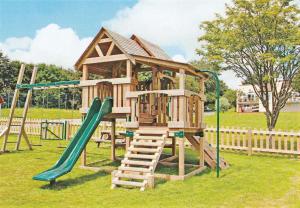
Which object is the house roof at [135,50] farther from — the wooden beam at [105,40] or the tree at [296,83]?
the tree at [296,83]

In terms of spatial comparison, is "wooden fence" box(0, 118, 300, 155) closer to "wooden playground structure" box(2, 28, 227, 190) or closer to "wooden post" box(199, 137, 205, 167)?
"wooden playground structure" box(2, 28, 227, 190)

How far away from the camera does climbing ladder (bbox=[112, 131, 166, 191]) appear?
7.66 metres

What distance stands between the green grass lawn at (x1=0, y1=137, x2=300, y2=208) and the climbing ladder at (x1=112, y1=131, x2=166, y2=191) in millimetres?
265

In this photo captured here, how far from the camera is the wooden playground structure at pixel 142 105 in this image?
8602 mm

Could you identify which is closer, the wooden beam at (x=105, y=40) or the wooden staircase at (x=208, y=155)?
→ the wooden beam at (x=105, y=40)

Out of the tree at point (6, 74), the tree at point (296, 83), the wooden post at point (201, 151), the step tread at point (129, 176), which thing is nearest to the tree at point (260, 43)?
the tree at point (296, 83)

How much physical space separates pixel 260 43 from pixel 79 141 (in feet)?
34.9

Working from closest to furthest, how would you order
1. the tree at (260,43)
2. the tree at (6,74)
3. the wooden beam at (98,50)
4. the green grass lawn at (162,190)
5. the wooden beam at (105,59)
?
the green grass lawn at (162,190), the wooden beam at (105,59), the wooden beam at (98,50), the tree at (260,43), the tree at (6,74)

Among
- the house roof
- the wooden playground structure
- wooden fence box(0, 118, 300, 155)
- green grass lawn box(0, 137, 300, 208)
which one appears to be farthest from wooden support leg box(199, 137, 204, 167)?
wooden fence box(0, 118, 300, 155)

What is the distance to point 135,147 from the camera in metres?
9.16

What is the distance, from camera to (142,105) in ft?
37.7

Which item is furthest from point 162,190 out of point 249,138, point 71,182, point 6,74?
point 6,74

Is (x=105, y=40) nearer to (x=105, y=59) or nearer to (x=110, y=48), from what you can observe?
(x=110, y=48)

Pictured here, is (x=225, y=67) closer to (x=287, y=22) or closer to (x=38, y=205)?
(x=287, y=22)
